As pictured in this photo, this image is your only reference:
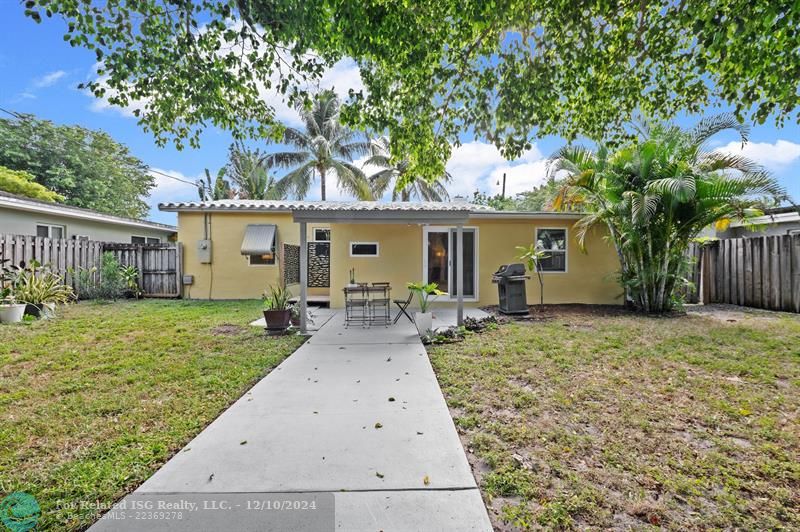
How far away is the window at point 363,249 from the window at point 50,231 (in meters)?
10.3

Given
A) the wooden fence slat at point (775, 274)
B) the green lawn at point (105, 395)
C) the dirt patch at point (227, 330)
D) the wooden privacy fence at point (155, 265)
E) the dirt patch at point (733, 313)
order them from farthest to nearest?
the wooden privacy fence at point (155, 265) < the wooden fence slat at point (775, 274) < the dirt patch at point (733, 313) < the dirt patch at point (227, 330) < the green lawn at point (105, 395)

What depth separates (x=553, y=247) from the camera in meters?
9.78

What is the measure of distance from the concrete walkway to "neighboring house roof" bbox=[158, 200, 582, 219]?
3.37m

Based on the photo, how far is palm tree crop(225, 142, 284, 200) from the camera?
65.8ft

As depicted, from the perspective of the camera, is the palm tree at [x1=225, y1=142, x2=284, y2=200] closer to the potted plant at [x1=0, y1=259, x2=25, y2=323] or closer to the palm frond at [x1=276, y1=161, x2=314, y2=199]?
the palm frond at [x1=276, y1=161, x2=314, y2=199]

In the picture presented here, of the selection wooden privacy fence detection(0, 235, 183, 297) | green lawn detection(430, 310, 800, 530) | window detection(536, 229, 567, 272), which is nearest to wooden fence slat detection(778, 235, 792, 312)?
green lawn detection(430, 310, 800, 530)

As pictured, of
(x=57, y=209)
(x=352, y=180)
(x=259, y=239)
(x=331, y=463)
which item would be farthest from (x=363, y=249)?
(x=57, y=209)

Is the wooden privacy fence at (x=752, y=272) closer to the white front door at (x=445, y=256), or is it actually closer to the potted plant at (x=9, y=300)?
the white front door at (x=445, y=256)

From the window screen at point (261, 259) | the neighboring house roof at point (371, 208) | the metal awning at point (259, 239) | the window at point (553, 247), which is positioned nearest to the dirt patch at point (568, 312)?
the window at point (553, 247)

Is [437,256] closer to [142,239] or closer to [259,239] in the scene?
[259,239]

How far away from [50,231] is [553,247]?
15.8 m

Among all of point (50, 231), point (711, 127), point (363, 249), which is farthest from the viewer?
point (50, 231)

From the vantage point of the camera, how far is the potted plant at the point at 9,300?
22.0 feet

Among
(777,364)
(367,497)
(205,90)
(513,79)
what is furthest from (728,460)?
(205,90)
